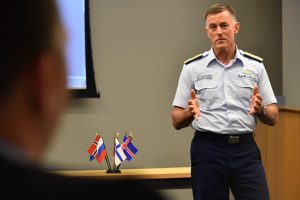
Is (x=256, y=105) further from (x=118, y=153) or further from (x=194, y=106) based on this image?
(x=118, y=153)

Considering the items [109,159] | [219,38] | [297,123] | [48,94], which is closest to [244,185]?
[219,38]

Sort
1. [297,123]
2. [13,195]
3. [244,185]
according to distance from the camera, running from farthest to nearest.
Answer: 1. [297,123]
2. [244,185]
3. [13,195]

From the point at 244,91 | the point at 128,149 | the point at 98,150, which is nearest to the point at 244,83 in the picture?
the point at 244,91

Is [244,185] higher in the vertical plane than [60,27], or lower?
lower

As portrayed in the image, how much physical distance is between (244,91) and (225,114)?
166 millimetres

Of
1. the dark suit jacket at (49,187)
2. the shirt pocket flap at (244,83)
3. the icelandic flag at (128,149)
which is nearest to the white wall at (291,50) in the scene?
the icelandic flag at (128,149)

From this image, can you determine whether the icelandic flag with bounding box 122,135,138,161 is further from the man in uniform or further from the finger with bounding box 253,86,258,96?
the finger with bounding box 253,86,258,96

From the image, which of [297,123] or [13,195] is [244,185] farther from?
[13,195]

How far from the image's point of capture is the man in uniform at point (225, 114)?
268 cm

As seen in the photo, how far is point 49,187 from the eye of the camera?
0.33 meters

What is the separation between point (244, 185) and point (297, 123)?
1109 millimetres

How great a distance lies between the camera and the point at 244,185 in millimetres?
2691

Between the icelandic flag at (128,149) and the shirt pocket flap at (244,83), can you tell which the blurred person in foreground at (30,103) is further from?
the icelandic flag at (128,149)

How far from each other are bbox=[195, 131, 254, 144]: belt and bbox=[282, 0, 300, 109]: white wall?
1.55 m
